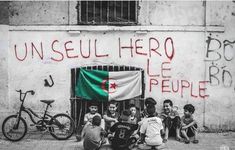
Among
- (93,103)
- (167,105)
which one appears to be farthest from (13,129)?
(167,105)

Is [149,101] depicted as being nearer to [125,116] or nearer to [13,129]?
[125,116]

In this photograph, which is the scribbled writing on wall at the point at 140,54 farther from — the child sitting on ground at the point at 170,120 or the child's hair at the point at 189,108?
the child's hair at the point at 189,108

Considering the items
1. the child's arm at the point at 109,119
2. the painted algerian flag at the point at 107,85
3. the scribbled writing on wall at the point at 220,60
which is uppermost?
the scribbled writing on wall at the point at 220,60

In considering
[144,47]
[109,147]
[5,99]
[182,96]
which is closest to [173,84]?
[182,96]

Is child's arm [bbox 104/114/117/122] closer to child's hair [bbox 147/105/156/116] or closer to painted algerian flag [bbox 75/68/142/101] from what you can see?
painted algerian flag [bbox 75/68/142/101]

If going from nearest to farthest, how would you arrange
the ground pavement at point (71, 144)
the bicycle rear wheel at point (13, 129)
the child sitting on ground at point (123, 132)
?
the child sitting on ground at point (123, 132) → the ground pavement at point (71, 144) → the bicycle rear wheel at point (13, 129)

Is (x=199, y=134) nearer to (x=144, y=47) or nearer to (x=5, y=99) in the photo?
(x=144, y=47)

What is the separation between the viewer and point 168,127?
36.3ft

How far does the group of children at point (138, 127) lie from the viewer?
9.34 meters

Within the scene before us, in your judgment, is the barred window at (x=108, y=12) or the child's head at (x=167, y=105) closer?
the child's head at (x=167, y=105)

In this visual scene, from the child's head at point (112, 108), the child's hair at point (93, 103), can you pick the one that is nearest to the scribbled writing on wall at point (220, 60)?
the child's head at point (112, 108)

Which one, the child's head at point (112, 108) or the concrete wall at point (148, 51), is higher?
the concrete wall at point (148, 51)

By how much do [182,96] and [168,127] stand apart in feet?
3.97

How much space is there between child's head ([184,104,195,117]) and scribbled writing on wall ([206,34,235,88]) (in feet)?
4.45
